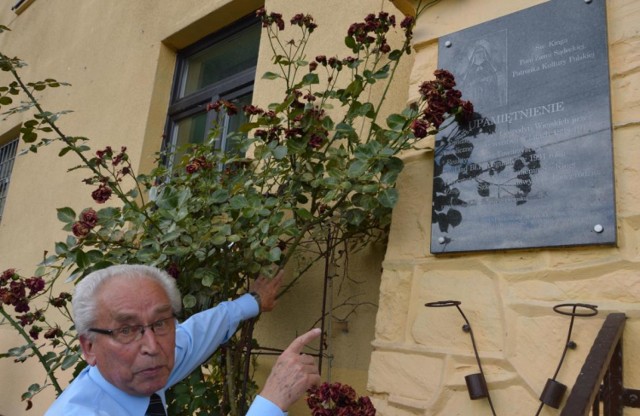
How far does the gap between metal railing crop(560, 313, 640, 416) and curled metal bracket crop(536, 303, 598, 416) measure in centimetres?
6

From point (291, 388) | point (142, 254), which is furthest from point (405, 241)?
point (142, 254)

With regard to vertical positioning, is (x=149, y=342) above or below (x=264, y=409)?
above

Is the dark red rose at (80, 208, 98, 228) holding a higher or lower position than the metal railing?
higher

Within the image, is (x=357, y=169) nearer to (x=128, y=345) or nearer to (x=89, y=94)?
(x=128, y=345)

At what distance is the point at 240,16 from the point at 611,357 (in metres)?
3.36

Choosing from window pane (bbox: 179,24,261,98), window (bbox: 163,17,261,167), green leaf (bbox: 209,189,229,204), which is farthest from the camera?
window pane (bbox: 179,24,261,98)

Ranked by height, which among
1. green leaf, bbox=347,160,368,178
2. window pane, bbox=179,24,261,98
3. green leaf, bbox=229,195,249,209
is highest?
window pane, bbox=179,24,261,98

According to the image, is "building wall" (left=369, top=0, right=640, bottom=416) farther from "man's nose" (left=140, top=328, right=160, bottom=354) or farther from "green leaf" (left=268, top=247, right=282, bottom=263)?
"man's nose" (left=140, top=328, right=160, bottom=354)

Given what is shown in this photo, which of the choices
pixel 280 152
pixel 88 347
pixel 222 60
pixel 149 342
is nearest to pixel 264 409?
pixel 149 342

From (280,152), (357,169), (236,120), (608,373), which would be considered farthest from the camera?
(236,120)

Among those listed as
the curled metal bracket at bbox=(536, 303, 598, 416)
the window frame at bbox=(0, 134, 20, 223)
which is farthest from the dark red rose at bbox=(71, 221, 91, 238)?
the window frame at bbox=(0, 134, 20, 223)

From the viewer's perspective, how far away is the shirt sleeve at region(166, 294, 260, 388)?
1.98 metres

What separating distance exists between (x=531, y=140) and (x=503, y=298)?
48 centimetres

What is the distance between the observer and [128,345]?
1556mm
